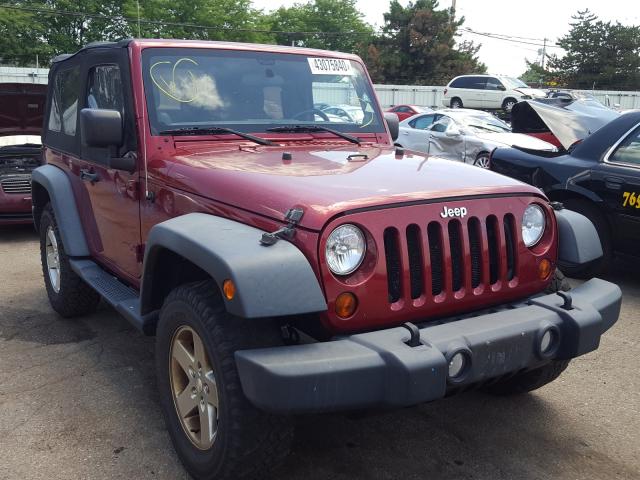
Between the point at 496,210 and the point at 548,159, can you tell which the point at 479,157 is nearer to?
the point at 548,159

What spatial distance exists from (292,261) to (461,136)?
34.0 ft

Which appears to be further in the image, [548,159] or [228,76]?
[548,159]

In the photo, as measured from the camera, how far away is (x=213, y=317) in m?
2.54

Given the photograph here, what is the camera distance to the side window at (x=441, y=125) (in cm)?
1310

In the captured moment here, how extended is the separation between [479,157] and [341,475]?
31.2 ft

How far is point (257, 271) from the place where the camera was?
7.48 ft

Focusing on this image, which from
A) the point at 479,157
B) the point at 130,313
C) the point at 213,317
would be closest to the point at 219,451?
the point at 213,317

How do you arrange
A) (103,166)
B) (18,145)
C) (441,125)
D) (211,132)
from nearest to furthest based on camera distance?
(211,132) < (103,166) < (18,145) < (441,125)

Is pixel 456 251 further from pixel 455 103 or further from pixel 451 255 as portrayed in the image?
pixel 455 103

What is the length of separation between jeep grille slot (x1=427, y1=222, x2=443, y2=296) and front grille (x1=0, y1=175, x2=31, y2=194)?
6816 mm

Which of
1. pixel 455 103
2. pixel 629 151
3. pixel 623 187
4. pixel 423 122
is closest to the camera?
pixel 623 187

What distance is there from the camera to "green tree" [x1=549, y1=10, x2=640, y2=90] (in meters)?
49.8

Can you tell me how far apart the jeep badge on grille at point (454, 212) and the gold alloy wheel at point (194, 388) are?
1.13 meters

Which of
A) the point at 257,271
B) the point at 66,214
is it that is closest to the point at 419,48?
the point at 66,214
